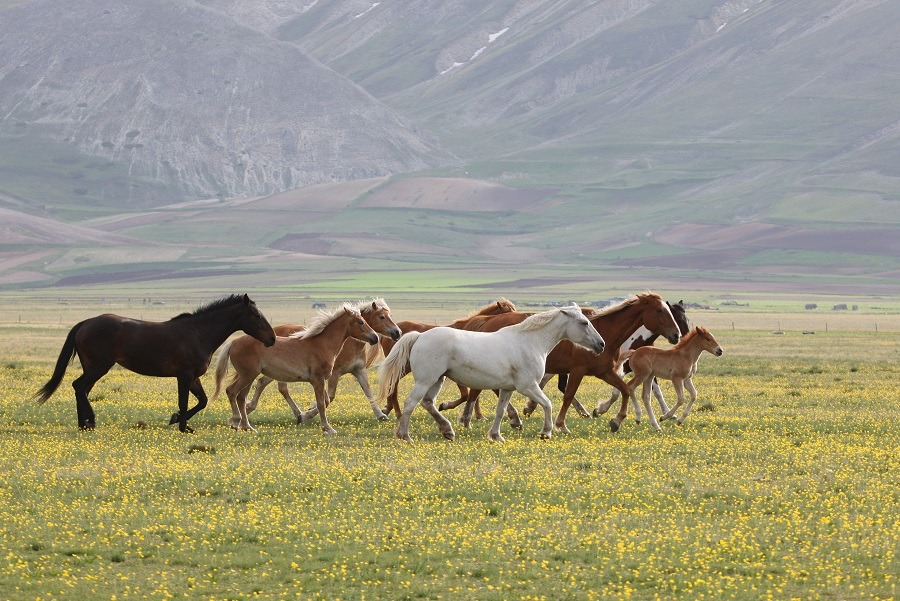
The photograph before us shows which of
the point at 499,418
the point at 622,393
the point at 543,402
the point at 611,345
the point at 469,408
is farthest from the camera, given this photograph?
the point at 469,408

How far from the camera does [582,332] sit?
2191cm

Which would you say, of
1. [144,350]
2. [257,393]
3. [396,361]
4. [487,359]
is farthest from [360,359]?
[487,359]

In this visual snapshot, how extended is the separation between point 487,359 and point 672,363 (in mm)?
4535

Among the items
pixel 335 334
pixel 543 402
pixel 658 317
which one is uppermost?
pixel 658 317

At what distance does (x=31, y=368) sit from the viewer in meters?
40.0

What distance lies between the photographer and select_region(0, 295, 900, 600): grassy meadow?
40.6ft

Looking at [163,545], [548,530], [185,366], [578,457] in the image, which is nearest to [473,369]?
[578,457]

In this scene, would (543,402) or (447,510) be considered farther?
(543,402)

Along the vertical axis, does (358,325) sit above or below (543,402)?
above

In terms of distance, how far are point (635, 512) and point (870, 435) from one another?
29.2 ft

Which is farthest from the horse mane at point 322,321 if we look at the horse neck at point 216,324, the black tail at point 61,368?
the black tail at point 61,368

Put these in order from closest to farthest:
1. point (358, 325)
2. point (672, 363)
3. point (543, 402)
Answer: point (543, 402) → point (358, 325) → point (672, 363)

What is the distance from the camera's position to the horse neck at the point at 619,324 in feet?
76.7

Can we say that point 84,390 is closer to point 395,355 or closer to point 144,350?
point 144,350
